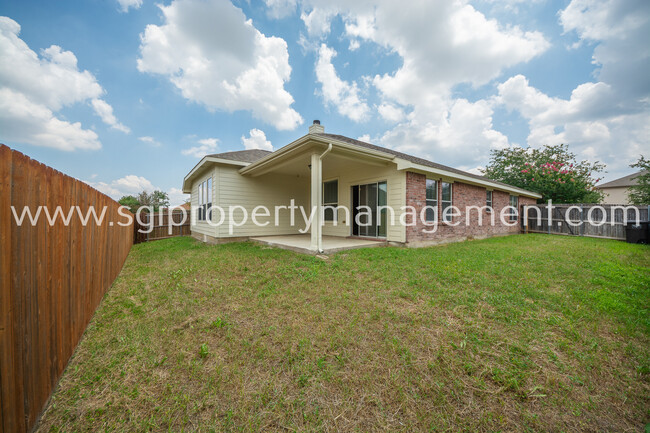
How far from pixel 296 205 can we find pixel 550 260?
338 inches

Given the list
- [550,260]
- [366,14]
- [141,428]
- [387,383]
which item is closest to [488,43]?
[366,14]

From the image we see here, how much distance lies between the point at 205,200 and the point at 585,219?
19075mm

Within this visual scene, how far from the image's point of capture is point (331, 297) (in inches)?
138

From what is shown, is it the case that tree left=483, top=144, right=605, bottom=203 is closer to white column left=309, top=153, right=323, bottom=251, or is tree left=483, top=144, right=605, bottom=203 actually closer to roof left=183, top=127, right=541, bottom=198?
roof left=183, top=127, right=541, bottom=198

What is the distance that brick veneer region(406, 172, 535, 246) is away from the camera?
752 cm

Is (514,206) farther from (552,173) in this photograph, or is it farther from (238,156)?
(238,156)

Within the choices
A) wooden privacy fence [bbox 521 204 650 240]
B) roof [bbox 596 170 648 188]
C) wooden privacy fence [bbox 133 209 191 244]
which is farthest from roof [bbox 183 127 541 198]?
roof [bbox 596 170 648 188]

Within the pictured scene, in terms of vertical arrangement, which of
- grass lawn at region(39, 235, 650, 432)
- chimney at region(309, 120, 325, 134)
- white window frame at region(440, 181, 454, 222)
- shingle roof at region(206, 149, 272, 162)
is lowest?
grass lawn at region(39, 235, 650, 432)

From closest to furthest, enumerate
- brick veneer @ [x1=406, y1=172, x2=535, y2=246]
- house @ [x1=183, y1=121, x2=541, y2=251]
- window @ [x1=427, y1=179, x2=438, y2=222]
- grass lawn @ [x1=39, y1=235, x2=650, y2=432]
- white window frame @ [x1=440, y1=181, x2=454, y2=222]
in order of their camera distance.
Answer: grass lawn @ [x1=39, y1=235, x2=650, y2=432], house @ [x1=183, y1=121, x2=541, y2=251], brick veneer @ [x1=406, y1=172, x2=535, y2=246], window @ [x1=427, y1=179, x2=438, y2=222], white window frame @ [x1=440, y1=181, x2=454, y2=222]

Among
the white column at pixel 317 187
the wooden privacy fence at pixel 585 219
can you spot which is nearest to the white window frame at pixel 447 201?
the white column at pixel 317 187

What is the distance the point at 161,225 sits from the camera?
12.5 meters

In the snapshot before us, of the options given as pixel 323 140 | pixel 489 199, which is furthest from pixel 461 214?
pixel 323 140

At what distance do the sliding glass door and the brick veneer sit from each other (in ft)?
3.05

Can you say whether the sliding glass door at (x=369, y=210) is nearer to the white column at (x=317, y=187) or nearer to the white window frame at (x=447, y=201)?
the white window frame at (x=447, y=201)
